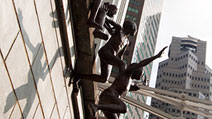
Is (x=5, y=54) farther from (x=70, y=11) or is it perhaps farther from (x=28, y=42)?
(x=70, y=11)

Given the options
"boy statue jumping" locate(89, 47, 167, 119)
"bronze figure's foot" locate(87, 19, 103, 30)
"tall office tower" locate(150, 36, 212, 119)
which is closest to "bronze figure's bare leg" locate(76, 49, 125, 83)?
"boy statue jumping" locate(89, 47, 167, 119)

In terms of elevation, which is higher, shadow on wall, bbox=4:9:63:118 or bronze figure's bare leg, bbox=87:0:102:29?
bronze figure's bare leg, bbox=87:0:102:29

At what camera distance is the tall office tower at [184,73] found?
11688cm

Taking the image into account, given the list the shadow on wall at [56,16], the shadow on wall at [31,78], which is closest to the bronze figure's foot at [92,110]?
the shadow on wall at [31,78]

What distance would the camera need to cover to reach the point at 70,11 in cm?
775

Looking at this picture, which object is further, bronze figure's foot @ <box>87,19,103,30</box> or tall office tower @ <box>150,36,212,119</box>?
tall office tower @ <box>150,36,212,119</box>

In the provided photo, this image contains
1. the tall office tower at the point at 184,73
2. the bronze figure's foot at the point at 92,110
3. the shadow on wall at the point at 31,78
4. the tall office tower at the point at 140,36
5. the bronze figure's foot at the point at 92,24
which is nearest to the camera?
the shadow on wall at the point at 31,78

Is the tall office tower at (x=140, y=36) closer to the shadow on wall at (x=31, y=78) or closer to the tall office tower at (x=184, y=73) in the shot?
the tall office tower at (x=184, y=73)

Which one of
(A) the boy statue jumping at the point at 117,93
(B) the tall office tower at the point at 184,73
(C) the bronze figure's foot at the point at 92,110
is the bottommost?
(C) the bronze figure's foot at the point at 92,110

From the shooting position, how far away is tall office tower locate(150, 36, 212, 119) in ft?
383

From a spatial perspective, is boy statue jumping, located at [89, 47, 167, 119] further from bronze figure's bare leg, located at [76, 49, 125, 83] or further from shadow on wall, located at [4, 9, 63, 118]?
shadow on wall, located at [4, 9, 63, 118]

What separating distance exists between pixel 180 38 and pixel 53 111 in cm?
13909

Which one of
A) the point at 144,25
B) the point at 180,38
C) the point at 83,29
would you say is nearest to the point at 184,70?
the point at 180,38

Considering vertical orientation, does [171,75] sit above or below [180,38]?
below
